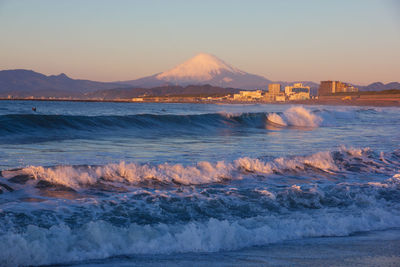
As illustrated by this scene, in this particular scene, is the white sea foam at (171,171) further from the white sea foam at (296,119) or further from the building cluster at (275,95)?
the building cluster at (275,95)

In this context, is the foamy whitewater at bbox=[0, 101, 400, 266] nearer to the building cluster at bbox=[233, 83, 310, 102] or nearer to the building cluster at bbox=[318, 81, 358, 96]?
the building cluster at bbox=[233, 83, 310, 102]

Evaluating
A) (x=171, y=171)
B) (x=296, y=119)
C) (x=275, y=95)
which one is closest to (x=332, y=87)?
(x=275, y=95)

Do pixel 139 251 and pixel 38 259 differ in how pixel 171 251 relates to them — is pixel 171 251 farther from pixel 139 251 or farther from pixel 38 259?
pixel 38 259

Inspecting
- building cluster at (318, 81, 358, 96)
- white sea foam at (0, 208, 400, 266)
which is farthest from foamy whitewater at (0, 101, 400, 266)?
building cluster at (318, 81, 358, 96)

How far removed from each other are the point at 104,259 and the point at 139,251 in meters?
0.37

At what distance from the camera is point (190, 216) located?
525cm

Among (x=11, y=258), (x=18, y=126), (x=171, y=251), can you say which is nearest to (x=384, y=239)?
(x=171, y=251)

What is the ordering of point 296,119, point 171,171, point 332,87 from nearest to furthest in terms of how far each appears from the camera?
point 171,171 < point 296,119 < point 332,87

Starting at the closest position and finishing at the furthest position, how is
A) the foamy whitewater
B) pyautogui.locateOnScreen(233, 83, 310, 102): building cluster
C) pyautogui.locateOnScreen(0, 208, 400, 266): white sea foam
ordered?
pyautogui.locateOnScreen(0, 208, 400, 266): white sea foam
the foamy whitewater
pyautogui.locateOnScreen(233, 83, 310, 102): building cluster

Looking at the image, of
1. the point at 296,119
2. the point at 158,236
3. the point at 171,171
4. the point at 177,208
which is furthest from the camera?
the point at 296,119

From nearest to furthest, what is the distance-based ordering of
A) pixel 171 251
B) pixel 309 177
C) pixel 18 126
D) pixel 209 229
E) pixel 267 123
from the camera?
pixel 171 251
pixel 209 229
pixel 309 177
pixel 18 126
pixel 267 123

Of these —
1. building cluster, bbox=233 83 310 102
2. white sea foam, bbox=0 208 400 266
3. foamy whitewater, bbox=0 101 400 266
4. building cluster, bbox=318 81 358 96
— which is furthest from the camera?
building cluster, bbox=318 81 358 96

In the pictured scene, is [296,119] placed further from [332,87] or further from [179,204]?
[332,87]

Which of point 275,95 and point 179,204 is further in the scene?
point 275,95
